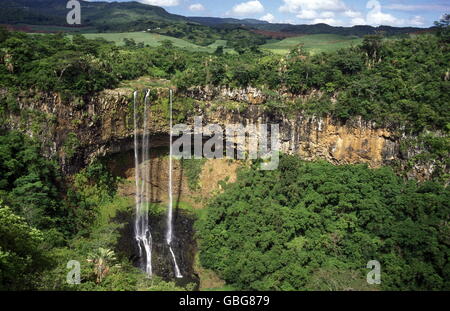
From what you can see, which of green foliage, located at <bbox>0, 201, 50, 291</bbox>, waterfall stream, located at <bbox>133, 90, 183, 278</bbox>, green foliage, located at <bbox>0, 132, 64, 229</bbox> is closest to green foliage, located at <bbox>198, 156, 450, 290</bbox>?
waterfall stream, located at <bbox>133, 90, 183, 278</bbox>

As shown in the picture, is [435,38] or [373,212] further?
[435,38]

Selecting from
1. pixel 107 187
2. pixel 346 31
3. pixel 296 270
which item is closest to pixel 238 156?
pixel 107 187

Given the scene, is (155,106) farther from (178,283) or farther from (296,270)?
(296,270)

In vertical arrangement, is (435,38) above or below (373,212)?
above

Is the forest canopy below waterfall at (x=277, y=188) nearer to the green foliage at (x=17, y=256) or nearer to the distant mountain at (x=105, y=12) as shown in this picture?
the green foliage at (x=17, y=256)

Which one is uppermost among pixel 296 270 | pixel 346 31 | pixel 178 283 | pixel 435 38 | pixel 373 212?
pixel 346 31

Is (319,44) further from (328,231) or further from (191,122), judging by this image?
(328,231)

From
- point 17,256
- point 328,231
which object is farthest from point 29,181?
point 328,231

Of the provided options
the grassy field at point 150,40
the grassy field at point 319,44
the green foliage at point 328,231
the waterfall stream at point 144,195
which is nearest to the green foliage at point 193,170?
the waterfall stream at point 144,195

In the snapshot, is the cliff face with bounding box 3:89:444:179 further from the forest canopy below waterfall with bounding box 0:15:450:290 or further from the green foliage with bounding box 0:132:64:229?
the green foliage with bounding box 0:132:64:229
